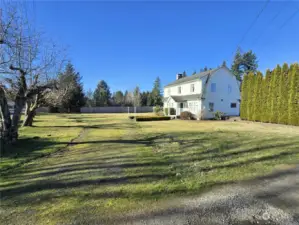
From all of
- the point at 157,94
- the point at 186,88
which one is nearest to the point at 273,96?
the point at 186,88

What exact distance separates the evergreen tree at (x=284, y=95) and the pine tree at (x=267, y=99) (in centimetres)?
115

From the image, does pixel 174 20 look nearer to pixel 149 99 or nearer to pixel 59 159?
pixel 59 159

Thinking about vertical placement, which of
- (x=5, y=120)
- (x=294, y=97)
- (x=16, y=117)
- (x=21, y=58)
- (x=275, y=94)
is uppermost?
(x=21, y=58)

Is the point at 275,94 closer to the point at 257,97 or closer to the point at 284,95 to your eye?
the point at 284,95

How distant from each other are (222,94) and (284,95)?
7.91 metres

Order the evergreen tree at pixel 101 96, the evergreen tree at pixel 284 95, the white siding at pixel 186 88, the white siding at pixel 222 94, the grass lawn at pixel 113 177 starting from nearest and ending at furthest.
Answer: the grass lawn at pixel 113 177 → the evergreen tree at pixel 284 95 → the white siding at pixel 222 94 → the white siding at pixel 186 88 → the evergreen tree at pixel 101 96

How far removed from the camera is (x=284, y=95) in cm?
1505

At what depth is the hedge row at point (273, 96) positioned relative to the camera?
1425cm

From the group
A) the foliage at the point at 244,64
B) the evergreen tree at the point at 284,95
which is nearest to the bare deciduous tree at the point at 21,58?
the evergreen tree at the point at 284,95

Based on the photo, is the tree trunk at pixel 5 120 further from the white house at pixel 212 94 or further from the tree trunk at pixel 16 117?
the white house at pixel 212 94

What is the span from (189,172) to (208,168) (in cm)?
61

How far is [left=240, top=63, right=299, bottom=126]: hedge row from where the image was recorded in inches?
561

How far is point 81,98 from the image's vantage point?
42625 mm

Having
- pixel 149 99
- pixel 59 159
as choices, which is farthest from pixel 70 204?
pixel 149 99
